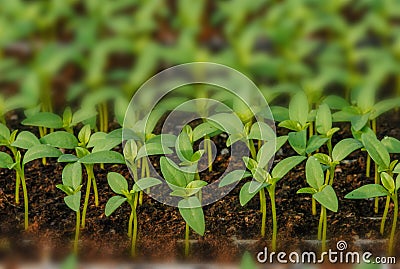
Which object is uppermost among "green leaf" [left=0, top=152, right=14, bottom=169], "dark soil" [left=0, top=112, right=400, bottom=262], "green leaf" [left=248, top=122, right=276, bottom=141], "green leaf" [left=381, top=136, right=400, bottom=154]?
"green leaf" [left=248, top=122, right=276, bottom=141]

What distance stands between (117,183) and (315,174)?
14.6 inches

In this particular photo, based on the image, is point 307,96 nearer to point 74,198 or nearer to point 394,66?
point 394,66

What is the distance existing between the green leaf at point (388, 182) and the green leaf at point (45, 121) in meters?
0.67

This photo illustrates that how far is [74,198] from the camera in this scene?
158cm

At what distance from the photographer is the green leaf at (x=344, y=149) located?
1.65 meters

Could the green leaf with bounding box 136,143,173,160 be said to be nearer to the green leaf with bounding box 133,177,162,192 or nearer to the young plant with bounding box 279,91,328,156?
the green leaf with bounding box 133,177,162,192

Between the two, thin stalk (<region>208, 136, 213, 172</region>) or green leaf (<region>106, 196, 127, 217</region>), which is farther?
thin stalk (<region>208, 136, 213, 172</region>)

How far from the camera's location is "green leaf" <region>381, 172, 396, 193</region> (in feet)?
5.16

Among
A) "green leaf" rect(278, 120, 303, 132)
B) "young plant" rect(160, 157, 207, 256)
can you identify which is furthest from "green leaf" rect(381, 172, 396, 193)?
"young plant" rect(160, 157, 207, 256)

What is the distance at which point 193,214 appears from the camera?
1.54 m

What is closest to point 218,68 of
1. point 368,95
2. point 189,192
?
point 368,95

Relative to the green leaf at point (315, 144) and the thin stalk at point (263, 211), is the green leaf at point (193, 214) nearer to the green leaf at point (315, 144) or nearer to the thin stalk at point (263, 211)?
the thin stalk at point (263, 211)

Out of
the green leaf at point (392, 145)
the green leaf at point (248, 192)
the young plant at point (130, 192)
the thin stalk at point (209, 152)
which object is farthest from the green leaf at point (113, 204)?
the green leaf at point (392, 145)

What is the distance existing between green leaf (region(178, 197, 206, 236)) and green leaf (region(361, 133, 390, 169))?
350 millimetres
